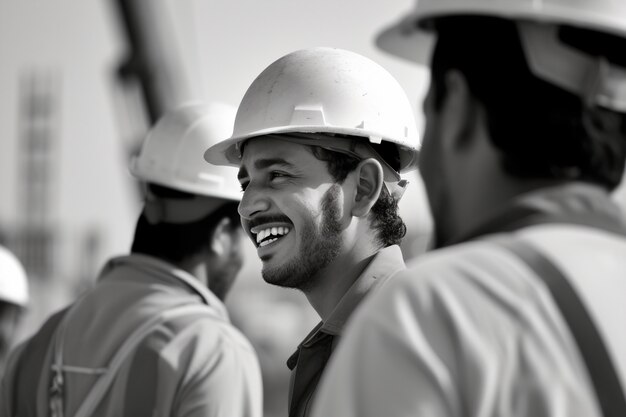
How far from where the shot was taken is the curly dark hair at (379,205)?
4266 mm

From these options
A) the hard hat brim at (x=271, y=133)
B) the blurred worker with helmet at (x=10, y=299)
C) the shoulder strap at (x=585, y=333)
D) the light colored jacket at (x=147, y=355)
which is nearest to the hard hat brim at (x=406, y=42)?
the shoulder strap at (x=585, y=333)

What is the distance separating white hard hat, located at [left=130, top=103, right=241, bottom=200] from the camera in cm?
575

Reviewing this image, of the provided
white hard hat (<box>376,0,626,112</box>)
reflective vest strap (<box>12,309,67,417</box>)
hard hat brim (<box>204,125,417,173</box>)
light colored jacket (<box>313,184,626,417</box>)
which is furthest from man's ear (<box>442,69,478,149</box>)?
reflective vest strap (<box>12,309,67,417</box>)

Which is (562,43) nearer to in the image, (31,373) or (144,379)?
(144,379)

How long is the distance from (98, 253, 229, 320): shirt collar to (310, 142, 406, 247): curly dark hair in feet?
3.80

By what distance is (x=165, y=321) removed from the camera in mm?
5004

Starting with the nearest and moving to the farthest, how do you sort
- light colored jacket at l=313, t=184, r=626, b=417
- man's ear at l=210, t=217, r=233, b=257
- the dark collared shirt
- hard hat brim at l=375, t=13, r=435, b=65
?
light colored jacket at l=313, t=184, r=626, b=417 → hard hat brim at l=375, t=13, r=435, b=65 → the dark collared shirt → man's ear at l=210, t=217, r=233, b=257

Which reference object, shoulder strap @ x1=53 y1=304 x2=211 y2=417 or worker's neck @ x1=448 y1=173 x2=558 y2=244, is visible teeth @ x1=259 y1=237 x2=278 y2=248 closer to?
shoulder strap @ x1=53 y1=304 x2=211 y2=417

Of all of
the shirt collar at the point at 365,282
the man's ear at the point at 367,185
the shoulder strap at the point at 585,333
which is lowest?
the shirt collar at the point at 365,282

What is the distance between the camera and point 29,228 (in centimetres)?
6775

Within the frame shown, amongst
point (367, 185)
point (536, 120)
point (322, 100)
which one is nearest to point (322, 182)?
point (367, 185)

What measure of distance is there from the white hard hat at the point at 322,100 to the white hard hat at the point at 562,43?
177 cm

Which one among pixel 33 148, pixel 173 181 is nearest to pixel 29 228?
pixel 33 148

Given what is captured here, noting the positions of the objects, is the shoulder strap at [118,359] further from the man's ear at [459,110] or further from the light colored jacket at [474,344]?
the light colored jacket at [474,344]
